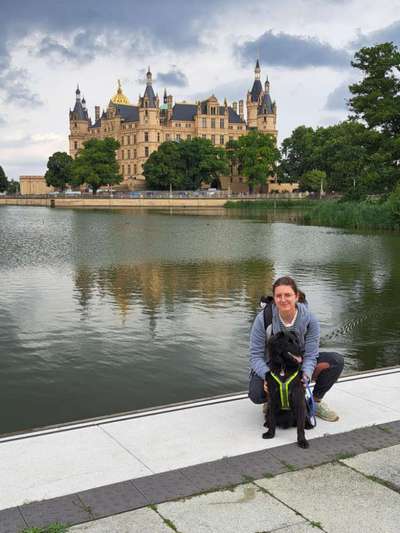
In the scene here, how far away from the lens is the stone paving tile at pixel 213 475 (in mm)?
4348

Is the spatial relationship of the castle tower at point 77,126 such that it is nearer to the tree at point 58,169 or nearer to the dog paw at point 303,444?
the tree at point 58,169

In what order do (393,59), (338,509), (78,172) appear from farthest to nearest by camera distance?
(78,172), (393,59), (338,509)

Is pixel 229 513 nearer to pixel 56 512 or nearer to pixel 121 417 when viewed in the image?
pixel 56 512

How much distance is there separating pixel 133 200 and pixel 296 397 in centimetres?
10490

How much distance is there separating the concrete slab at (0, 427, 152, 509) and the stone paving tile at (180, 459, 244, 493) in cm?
36

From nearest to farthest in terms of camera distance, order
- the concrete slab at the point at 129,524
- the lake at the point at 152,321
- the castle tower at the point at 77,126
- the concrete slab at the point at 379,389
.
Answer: the concrete slab at the point at 129,524, the concrete slab at the point at 379,389, the lake at the point at 152,321, the castle tower at the point at 77,126

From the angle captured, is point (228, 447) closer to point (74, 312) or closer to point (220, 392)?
point (220, 392)

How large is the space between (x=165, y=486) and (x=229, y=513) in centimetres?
58

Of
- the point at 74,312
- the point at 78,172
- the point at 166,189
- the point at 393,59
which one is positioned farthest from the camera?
the point at 166,189

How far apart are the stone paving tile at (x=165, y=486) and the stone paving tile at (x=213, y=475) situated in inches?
1.9

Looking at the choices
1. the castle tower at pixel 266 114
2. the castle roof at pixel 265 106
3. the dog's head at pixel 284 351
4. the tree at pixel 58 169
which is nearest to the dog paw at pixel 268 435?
the dog's head at pixel 284 351

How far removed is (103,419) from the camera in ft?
18.7

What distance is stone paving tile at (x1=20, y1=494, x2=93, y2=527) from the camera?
384cm

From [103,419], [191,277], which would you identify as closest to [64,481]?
[103,419]
